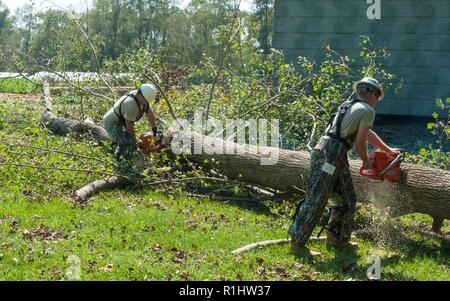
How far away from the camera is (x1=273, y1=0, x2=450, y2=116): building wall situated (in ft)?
49.1

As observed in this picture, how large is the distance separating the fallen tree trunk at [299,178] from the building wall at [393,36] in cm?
751

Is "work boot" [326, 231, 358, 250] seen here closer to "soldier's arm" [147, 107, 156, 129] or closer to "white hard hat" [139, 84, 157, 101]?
"soldier's arm" [147, 107, 156, 129]

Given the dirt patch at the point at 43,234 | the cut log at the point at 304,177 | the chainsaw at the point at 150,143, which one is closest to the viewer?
the dirt patch at the point at 43,234

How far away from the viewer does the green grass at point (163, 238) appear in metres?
5.66

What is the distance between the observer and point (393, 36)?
50.3 ft

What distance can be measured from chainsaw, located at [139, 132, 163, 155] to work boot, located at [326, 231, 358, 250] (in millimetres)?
3509

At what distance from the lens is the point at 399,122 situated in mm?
16125

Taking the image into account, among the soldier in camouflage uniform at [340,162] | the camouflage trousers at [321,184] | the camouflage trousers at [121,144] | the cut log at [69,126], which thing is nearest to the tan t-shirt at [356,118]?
the soldier in camouflage uniform at [340,162]

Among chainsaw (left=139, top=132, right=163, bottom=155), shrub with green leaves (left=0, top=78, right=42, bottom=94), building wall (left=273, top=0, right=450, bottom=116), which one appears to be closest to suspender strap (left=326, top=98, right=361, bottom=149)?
chainsaw (left=139, top=132, right=163, bottom=155)

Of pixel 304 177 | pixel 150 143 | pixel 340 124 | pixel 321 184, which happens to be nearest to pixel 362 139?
pixel 340 124

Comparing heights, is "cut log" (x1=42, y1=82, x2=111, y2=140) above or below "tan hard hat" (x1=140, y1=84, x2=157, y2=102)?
below

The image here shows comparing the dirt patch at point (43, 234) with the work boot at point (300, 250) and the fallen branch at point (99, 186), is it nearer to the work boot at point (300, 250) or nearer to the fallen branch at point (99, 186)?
the fallen branch at point (99, 186)

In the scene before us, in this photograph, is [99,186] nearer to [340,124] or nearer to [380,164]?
[340,124]
